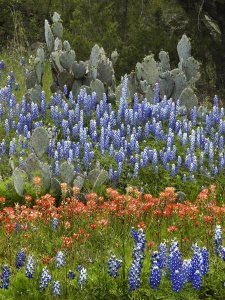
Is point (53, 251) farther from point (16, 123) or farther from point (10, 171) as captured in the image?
point (16, 123)

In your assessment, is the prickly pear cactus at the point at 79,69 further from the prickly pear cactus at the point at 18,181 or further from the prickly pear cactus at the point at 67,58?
the prickly pear cactus at the point at 18,181

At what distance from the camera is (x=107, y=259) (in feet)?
15.8

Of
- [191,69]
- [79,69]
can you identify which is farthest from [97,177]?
[191,69]

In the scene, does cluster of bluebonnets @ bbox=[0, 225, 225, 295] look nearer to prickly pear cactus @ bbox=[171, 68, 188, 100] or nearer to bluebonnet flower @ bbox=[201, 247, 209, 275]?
bluebonnet flower @ bbox=[201, 247, 209, 275]

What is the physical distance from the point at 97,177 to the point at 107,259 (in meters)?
2.08

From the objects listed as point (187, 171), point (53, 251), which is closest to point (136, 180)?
point (187, 171)

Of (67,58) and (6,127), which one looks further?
(67,58)

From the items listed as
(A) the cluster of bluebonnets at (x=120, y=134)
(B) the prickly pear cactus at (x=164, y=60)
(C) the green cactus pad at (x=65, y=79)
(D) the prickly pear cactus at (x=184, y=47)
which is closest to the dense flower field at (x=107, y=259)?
(A) the cluster of bluebonnets at (x=120, y=134)

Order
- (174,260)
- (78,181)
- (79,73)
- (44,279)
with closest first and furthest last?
(174,260) → (44,279) → (78,181) → (79,73)

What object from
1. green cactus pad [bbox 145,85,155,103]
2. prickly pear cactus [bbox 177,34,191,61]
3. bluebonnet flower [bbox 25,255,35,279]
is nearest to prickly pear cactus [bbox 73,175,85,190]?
bluebonnet flower [bbox 25,255,35,279]

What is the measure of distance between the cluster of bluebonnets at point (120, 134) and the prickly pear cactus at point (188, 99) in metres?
0.11

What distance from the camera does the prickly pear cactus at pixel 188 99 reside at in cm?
895

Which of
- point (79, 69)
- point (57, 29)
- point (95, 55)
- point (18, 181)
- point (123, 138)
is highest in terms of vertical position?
point (57, 29)

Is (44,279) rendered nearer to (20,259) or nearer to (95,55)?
(20,259)
